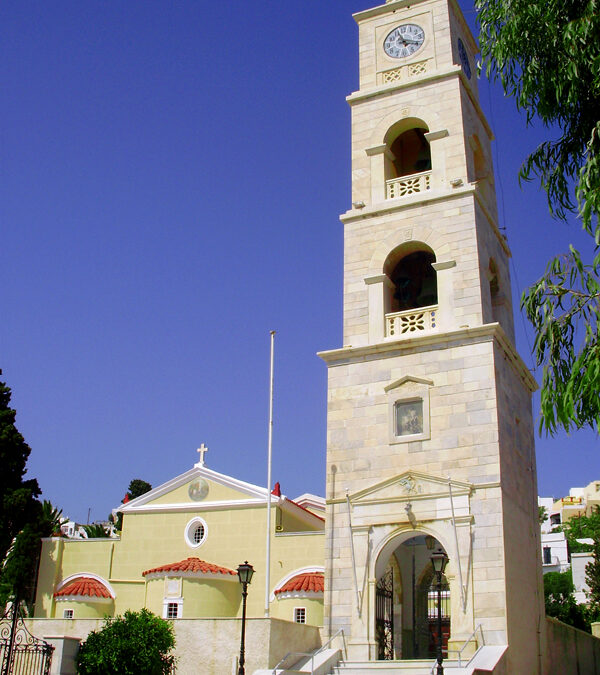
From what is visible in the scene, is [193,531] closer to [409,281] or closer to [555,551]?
[409,281]

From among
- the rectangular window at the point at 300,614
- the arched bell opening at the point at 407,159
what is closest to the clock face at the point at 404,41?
the arched bell opening at the point at 407,159

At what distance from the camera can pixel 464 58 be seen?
89.1ft

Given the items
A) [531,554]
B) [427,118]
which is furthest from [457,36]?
[531,554]

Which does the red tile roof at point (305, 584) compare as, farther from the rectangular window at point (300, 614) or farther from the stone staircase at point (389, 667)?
the stone staircase at point (389, 667)

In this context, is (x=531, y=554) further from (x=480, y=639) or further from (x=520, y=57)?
(x=520, y=57)

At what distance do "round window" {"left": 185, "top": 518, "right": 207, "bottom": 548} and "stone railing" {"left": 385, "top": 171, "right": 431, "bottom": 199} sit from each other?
13.2 meters

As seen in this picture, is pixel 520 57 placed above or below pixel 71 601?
above

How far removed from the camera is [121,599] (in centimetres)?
2856

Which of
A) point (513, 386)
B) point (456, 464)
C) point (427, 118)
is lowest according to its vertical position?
point (456, 464)

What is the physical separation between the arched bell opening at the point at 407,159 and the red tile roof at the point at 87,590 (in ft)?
54.3

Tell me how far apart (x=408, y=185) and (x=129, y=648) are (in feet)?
48.0

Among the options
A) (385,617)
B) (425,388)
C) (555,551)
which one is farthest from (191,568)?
(555,551)

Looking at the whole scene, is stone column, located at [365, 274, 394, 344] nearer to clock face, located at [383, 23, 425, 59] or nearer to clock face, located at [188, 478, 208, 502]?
clock face, located at [383, 23, 425, 59]

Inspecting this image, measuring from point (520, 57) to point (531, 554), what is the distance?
12.9 meters
